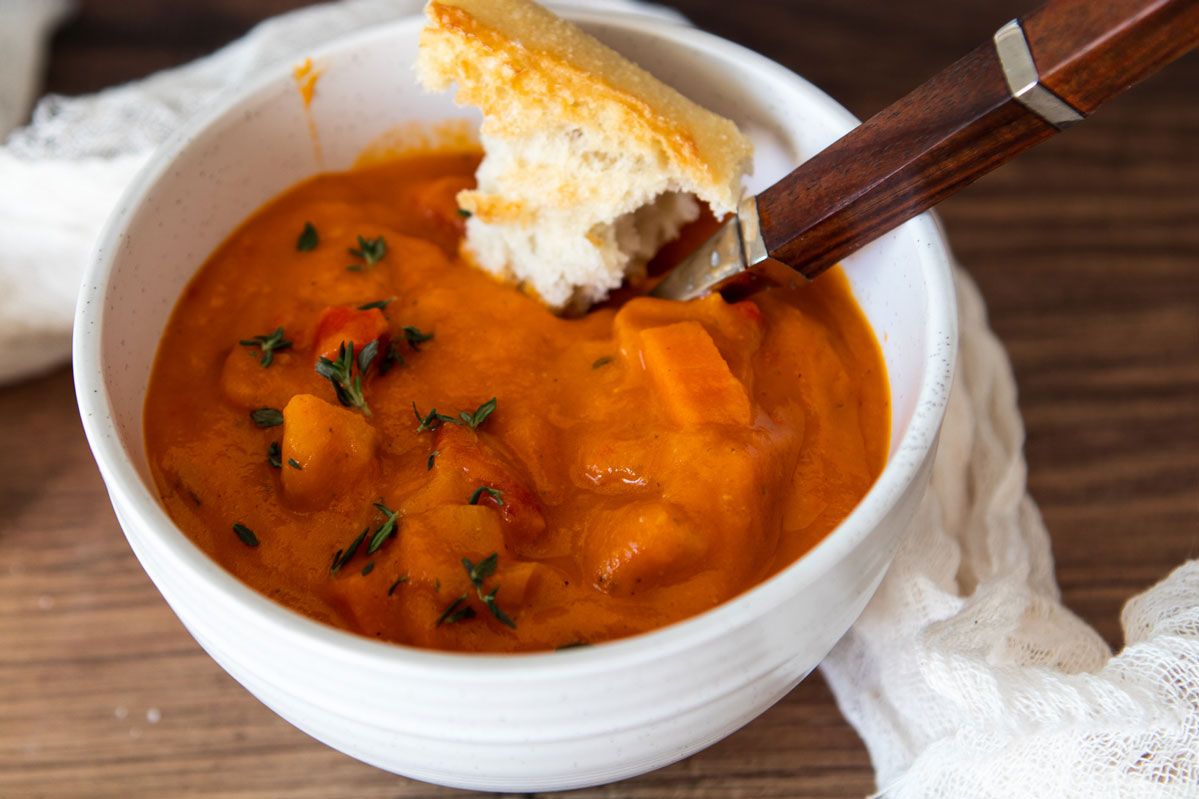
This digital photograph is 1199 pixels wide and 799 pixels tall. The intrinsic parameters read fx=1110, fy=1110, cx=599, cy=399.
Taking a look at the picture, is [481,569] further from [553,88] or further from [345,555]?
[553,88]

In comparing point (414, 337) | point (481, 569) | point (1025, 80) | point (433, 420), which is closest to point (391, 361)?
point (414, 337)

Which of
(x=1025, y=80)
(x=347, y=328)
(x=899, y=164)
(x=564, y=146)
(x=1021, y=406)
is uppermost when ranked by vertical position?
(x=1025, y=80)

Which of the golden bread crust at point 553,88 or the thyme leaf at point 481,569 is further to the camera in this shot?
the golden bread crust at point 553,88

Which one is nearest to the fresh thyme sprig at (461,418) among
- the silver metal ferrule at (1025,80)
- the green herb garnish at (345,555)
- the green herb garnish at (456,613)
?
the green herb garnish at (345,555)

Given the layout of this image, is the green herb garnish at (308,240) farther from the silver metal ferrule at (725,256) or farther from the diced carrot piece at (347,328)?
the silver metal ferrule at (725,256)

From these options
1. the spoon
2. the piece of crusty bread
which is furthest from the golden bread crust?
the spoon

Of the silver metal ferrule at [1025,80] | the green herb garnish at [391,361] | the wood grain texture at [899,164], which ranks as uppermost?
the silver metal ferrule at [1025,80]
